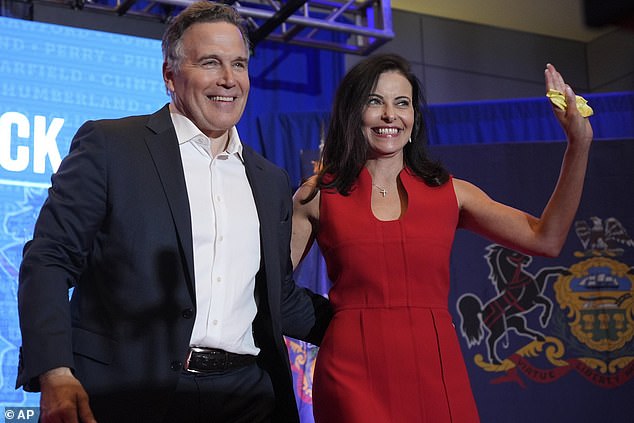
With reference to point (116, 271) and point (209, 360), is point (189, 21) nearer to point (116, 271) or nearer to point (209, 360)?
point (116, 271)

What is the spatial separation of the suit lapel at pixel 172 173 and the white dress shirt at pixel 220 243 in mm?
34

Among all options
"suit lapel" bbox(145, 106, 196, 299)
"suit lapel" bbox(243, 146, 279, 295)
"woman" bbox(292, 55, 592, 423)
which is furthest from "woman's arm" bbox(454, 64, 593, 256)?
"suit lapel" bbox(145, 106, 196, 299)

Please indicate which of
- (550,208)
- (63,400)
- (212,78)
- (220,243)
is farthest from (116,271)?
(550,208)

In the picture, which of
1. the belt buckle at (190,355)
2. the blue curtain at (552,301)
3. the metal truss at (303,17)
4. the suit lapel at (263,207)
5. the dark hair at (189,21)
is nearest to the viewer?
the belt buckle at (190,355)

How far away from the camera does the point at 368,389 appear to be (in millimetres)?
2033

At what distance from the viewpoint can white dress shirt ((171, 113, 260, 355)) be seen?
1789mm

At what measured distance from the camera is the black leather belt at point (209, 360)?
176 centimetres

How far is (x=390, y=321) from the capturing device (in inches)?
82.0

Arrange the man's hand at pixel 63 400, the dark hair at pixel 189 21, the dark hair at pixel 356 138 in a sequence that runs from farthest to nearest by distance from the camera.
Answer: the dark hair at pixel 356 138, the dark hair at pixel 189 21, the man's hand at pixel 63 400

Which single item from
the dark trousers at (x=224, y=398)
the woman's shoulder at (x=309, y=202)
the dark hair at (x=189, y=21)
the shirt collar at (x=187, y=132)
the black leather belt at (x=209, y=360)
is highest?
the dark hair at (x=189, y=21)

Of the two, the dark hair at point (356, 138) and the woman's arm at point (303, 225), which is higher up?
the dark hair at point (356, 138)

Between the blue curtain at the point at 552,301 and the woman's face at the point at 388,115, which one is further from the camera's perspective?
the blue curtain at the point at 552,301

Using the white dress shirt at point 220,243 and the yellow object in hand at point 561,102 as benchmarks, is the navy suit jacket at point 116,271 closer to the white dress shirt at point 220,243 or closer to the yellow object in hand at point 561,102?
the white dress shirt at point 220,243

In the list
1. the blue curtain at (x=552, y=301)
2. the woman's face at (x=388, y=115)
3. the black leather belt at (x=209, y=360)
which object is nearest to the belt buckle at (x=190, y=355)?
the black leather belt at (x=209, y=360)
